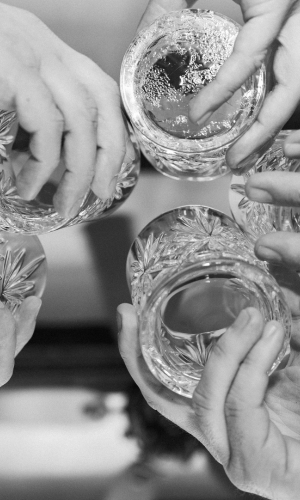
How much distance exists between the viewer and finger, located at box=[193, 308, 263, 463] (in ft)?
1.27

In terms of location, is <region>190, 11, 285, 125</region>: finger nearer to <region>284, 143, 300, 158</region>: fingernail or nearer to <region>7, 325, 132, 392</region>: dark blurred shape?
<region>284, 143, 300, 158</region>: fingernail

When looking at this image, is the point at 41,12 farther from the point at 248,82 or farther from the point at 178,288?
the point at 178,288

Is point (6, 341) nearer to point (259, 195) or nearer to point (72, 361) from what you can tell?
point (72, 361)

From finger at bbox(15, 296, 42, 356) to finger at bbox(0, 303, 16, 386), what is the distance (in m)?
0.02

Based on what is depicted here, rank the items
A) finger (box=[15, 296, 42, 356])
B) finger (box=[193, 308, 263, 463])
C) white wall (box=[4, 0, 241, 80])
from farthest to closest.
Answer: white wall (box=[4, 0, 241, 80])
finger (box=[15, 296, 42, 356])
finger (box=[193, 308, 263, 463])

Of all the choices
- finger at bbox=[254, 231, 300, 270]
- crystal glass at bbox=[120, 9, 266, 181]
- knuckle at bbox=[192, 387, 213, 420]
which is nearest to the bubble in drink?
crystal glass at bbox=[120, 9, 266, 181]

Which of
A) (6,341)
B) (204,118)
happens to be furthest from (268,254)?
(6,341)

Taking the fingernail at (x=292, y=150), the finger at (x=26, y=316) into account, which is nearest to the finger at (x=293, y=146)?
the fingernail at (x=292, y=150)

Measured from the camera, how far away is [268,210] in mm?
514

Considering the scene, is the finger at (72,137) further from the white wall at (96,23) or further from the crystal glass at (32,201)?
the white wall at (96,23)

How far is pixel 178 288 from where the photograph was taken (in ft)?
1.41

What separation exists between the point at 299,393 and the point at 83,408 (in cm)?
20

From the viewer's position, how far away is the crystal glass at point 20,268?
0.51 m

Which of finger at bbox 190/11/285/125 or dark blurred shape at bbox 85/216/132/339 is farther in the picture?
dark blurred shape at bbox 85/216/132/339
